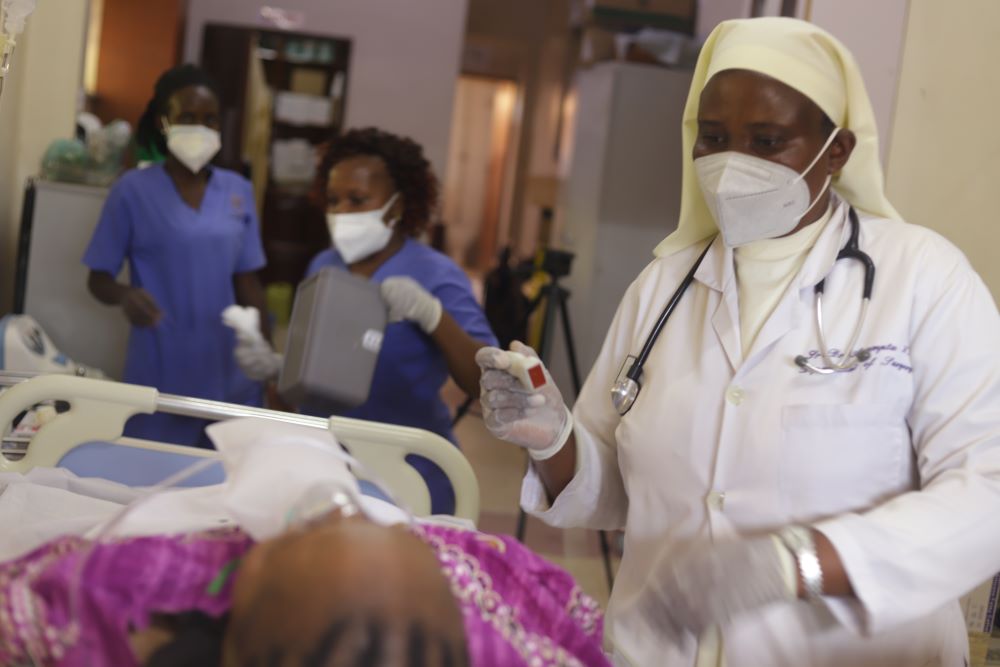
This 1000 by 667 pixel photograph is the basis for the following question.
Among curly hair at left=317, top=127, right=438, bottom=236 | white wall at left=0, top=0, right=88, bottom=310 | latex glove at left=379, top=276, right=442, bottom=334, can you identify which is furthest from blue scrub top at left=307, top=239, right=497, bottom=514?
white wall at left=0, top=0, right=88, bottom=310

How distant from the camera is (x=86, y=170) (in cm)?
333

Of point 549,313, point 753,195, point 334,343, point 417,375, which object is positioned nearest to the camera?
point 753,195

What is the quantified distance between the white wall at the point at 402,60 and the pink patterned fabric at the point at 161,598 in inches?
255

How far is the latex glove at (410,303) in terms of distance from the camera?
2053 millimetres

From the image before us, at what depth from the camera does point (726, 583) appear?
3.67ft

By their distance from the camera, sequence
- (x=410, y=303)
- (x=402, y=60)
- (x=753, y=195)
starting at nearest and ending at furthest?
1. (x=753, y=195)
2. (x=410, y=303)
3. (x=402, y=60)

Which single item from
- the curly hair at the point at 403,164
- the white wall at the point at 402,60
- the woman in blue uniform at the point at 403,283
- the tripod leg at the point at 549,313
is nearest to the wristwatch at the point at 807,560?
the woman in blue uniform at the point at 403,283

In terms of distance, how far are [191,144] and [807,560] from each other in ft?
7.38

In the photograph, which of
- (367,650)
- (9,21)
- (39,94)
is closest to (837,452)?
(367,650)

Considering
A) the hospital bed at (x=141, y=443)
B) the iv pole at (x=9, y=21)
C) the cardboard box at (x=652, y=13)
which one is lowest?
the hospital bed at (x=141, y=443)

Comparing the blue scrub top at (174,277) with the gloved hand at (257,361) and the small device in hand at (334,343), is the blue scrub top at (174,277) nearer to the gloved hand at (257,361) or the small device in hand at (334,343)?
the gloved hand at (257,361)

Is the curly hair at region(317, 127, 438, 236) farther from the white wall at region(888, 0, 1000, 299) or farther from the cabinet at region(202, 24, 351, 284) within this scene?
the cabinet at region(202, 24, 351, 284)

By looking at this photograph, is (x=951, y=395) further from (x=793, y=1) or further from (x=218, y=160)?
(x=218, y=160)

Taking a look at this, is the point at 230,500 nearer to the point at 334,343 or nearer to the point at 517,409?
the point at 517,409
